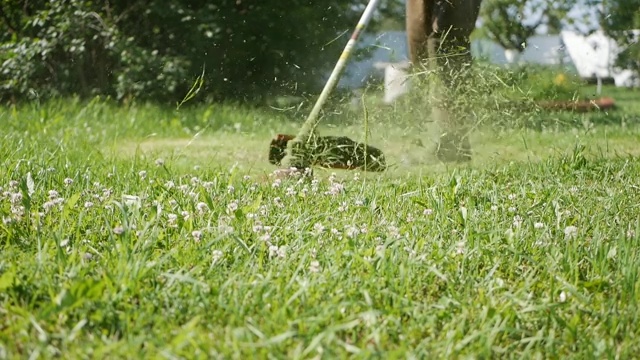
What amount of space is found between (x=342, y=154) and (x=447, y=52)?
84 cm

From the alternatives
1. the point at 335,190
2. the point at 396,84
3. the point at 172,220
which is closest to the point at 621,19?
the point at 396,84

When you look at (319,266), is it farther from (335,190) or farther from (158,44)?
(158,44)

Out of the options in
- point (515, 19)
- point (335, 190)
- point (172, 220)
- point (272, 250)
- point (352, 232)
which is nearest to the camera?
point (272, 250)

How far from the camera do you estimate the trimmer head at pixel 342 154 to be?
12.7 feet

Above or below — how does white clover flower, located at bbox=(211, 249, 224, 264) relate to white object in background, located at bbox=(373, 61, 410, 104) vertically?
above

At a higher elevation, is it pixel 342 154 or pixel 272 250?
pixel 272 250

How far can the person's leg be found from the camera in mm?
4141

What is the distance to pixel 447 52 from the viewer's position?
4289mm

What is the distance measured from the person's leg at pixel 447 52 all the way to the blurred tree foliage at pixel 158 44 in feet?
8.35

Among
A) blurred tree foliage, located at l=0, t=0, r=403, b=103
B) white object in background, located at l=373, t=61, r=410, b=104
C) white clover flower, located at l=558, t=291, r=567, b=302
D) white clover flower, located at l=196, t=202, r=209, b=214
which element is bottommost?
blurred tree foliage, located at l=0, t=0, r=403, b=103

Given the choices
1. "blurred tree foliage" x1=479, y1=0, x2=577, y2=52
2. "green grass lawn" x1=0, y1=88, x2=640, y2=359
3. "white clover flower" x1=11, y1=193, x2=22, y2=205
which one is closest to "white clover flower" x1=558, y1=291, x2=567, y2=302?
"green grass lawn" x1=0, y1=88, x2=640, y2=359

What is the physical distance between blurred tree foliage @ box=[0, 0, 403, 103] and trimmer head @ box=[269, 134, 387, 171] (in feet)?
9.94

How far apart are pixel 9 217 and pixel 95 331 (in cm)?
92

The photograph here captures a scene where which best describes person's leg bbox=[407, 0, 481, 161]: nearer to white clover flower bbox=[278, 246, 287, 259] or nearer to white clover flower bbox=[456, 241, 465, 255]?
white clover flower bbox=[456, 241, 465, 255]
